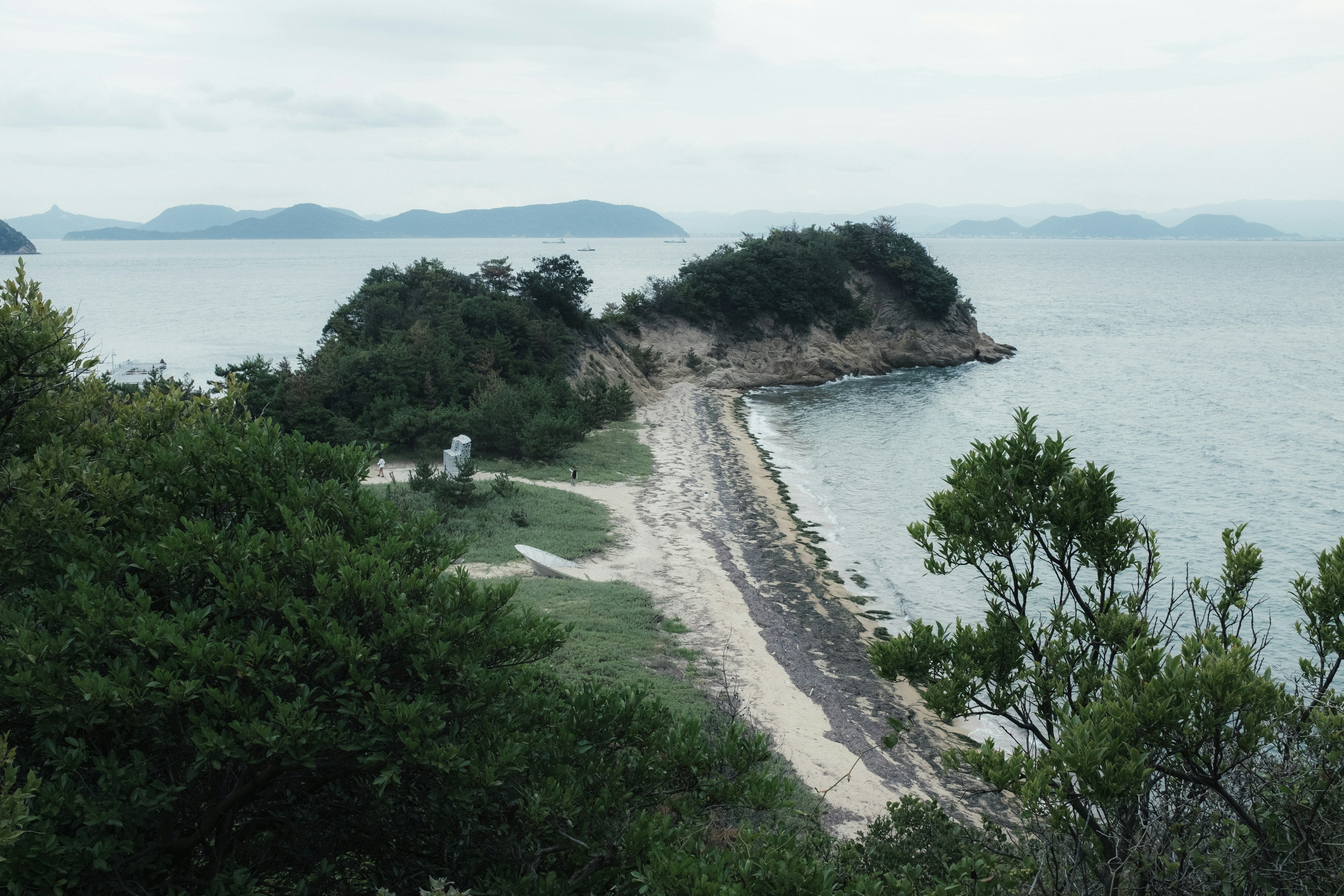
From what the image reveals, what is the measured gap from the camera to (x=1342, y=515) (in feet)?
90.7

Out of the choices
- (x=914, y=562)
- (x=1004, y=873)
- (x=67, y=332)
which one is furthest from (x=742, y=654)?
(x=67, y=332)

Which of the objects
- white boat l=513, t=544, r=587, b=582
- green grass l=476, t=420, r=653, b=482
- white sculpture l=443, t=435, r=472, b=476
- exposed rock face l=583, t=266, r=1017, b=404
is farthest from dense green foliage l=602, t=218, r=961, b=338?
white boat l=513, t=544, r=587, b=582

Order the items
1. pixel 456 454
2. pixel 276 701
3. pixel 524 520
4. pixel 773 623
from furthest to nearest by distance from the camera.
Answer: pixel 456 454 → pixel 524 520 → pixel 773 623 → pixel 276 701

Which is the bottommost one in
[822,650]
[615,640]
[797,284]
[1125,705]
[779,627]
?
[822,650]

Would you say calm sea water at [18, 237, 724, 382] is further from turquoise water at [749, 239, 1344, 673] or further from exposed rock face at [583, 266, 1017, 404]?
turquoise water at [749, 239, 1344, 673]

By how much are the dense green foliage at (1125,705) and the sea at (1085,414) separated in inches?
106

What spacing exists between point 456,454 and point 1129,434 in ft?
100

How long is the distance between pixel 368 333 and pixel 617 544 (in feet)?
73.1

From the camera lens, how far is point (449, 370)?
117ft

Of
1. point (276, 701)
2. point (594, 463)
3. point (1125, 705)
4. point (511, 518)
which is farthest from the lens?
point (594, 463)

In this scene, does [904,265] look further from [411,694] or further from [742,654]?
[411,694]

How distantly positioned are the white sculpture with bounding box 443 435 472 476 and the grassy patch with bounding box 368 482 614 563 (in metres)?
0.95

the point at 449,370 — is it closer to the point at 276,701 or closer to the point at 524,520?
the point at 524,520

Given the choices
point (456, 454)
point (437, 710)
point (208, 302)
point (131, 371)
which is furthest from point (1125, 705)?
point (208, 302)
